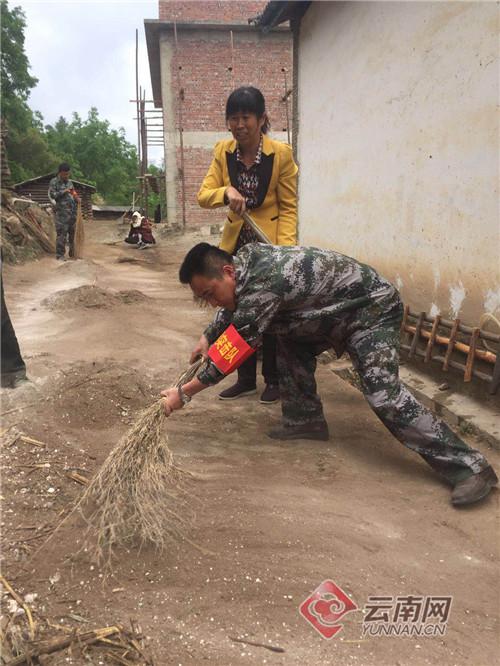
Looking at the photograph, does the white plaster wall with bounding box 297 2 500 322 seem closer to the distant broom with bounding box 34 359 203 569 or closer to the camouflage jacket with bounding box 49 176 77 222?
the distant broom with bounding box 34 359 203 569

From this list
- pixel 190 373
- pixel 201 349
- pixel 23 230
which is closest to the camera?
pixel 190 373

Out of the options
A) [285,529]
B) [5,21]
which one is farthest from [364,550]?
[5,21]

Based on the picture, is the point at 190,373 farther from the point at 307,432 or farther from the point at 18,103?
the point at 18,103

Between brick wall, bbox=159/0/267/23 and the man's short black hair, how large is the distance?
16.9 metres

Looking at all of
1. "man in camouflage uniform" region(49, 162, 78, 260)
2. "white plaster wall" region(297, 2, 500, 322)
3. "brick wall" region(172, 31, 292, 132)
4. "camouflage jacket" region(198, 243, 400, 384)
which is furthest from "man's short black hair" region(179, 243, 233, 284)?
"brick wall" region(172, 31, 292, 132)

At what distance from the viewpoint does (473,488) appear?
A: 2.20 m

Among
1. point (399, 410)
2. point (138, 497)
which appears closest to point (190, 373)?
point (138, 497)

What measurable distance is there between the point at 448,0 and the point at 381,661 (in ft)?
11.6

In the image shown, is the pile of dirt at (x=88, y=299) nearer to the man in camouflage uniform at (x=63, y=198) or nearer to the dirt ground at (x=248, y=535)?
the dirt ground at (x=248, y=535)

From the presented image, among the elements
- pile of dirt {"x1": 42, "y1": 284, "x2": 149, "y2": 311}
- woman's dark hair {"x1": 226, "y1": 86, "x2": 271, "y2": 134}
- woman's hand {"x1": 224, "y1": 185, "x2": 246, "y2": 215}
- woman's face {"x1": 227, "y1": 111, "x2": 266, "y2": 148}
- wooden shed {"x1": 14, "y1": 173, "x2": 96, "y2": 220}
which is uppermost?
wooden shed {"x1": 14, "y1": 173, "x2": 96, "y2": 220}

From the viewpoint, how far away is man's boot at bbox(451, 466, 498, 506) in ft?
7.19

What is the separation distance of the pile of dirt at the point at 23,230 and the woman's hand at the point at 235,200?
8.24m

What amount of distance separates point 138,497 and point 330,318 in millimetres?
1183

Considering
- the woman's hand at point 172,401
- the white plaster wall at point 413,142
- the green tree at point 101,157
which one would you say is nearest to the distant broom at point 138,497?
the woman's hand at point 172,401
